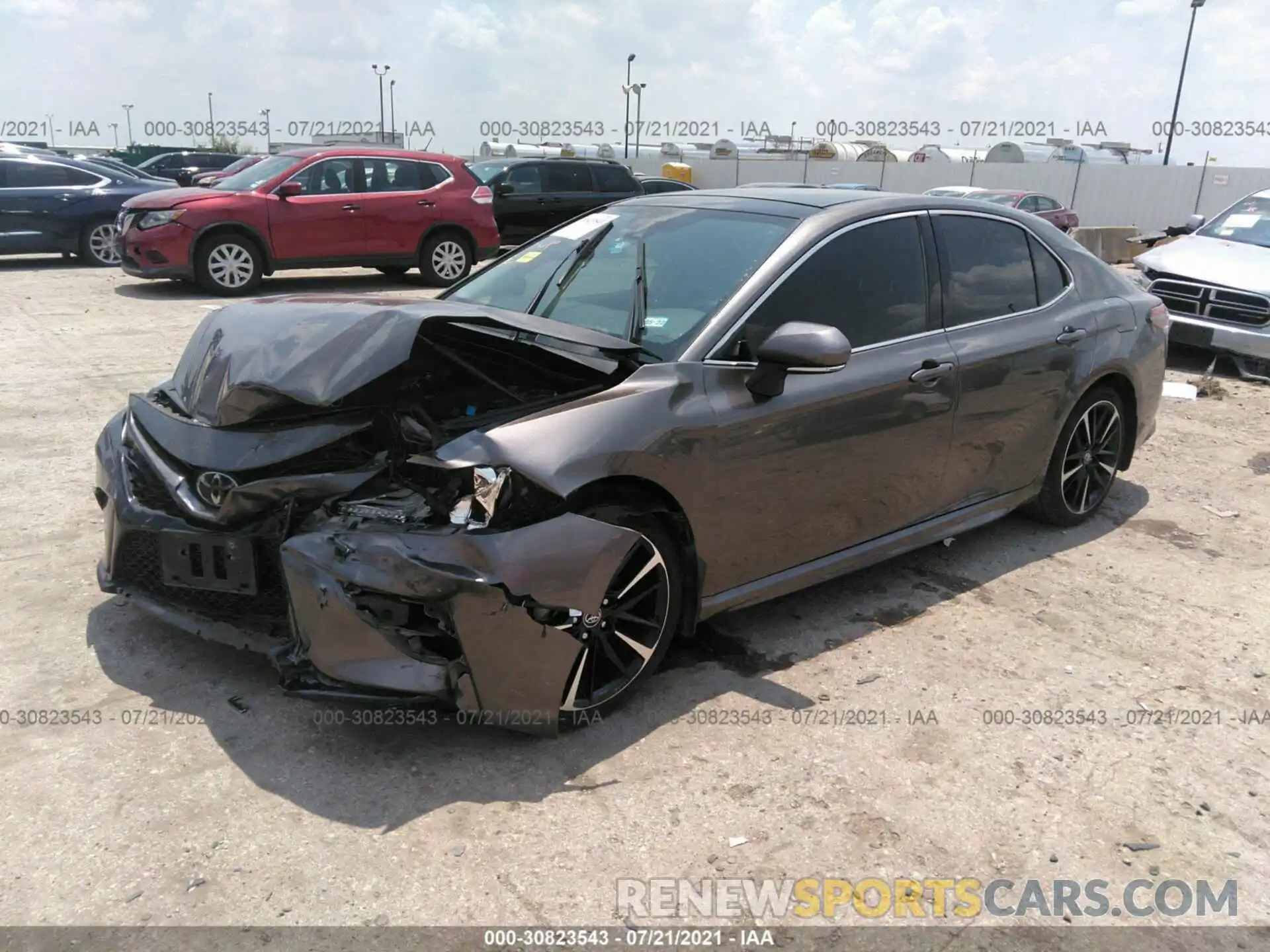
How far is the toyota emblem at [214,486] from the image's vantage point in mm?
3100

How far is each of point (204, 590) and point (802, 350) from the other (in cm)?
210

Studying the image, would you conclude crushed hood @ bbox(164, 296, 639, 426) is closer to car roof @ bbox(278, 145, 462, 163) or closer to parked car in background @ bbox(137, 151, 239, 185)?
car roof @ bbox(278, 145, 462, 163)

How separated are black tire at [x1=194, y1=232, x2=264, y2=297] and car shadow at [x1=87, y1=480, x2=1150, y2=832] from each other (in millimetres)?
8633

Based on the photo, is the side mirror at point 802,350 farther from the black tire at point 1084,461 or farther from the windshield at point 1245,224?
the windshield at point 1245,224

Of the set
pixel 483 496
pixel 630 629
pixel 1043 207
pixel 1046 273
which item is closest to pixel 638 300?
pixel 483 496

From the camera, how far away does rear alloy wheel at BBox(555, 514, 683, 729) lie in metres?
3.04

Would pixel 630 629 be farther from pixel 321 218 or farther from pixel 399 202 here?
pixel 399 202

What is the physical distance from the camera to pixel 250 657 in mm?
3439

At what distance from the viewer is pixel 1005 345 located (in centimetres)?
427

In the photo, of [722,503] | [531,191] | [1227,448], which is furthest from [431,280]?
[722,503]

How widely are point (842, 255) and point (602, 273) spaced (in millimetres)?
954

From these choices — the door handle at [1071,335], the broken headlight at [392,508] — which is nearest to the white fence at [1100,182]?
the door handle at [1071,335]

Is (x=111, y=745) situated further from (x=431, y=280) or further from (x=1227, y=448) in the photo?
(x=431, y=280)

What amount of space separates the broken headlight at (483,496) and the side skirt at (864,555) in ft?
3.01
